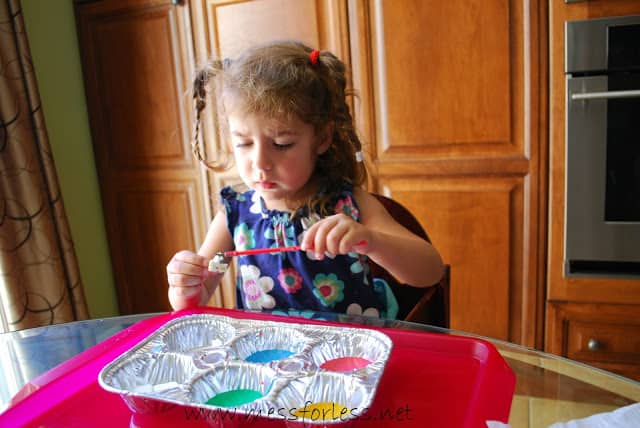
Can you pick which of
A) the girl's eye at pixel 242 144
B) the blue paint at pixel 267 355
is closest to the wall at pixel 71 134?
the girl's eye at pixel 242 144

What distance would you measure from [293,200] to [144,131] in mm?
1198

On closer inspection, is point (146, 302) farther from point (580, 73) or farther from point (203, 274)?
point (580, 73)

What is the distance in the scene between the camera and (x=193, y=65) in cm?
196

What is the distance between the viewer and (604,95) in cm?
142

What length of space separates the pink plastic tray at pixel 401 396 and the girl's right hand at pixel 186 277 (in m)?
0.16

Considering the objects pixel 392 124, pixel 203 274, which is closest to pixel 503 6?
pixel 392 124

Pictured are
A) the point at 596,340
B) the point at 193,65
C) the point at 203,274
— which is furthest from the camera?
the point at 193,65

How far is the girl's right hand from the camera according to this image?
890 millimetres

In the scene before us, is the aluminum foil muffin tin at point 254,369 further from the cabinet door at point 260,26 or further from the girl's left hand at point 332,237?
the cabinet door at point 260,26

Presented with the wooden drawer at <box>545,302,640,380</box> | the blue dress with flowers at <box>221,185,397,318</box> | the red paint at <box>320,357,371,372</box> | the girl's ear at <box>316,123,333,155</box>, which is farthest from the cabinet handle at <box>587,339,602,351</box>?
the red paint at <box>320,357,371,372</box>

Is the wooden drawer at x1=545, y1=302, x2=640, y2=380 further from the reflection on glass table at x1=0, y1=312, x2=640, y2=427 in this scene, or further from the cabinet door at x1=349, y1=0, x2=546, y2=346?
the reflection on glass table at x1=0, y1=312, x2=640, y2=427

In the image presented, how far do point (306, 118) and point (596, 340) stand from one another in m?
1.21

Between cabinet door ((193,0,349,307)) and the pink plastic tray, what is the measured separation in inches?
43.6

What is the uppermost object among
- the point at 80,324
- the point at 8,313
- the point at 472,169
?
the point at 472,169
